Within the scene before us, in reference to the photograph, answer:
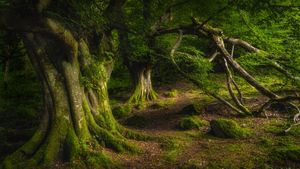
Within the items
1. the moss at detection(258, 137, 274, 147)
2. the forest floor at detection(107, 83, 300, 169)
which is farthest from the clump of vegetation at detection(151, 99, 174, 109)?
the moss at detection(258, 137, 274, 147)

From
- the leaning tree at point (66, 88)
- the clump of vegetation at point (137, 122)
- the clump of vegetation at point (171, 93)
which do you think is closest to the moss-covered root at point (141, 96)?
the clump of vegetation at point (171, 93)

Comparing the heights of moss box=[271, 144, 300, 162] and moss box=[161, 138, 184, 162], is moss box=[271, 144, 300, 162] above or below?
below

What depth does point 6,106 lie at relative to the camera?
18.1m

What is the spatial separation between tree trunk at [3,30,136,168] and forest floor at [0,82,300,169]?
2.72ft

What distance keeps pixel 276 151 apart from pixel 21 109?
39.6 feet

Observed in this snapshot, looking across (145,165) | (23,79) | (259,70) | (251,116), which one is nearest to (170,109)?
(251,116)

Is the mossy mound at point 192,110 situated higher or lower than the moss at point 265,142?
higher

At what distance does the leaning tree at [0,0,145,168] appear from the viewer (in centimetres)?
997

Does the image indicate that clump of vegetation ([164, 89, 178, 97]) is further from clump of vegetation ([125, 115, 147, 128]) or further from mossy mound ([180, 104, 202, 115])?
clump of vegetation ([125, 115, 147, 128])

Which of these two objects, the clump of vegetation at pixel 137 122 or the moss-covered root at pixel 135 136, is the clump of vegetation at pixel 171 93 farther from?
the moss-covered root at pixel 135 136

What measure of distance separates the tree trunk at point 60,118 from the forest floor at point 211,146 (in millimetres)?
1012

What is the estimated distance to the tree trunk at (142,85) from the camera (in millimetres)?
20672

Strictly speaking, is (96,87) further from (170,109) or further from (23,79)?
(23,79)

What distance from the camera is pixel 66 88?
10.5 metres
